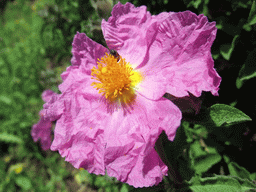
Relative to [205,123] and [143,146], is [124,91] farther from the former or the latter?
[205,123]

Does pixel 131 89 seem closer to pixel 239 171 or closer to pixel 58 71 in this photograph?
pixel 239 171

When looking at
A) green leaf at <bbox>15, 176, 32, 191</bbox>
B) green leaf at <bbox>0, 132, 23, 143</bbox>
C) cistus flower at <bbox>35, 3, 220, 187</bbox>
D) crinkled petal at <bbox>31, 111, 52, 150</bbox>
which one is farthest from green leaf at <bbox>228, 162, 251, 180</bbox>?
green leaf at <bbox>0, 132, 23, 143</bbox>

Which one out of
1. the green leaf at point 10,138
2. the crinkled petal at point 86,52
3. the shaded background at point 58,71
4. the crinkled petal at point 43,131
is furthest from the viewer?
the green leaf at point 10,138

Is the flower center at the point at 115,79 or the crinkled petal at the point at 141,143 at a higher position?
the flower center at the point at 115,79

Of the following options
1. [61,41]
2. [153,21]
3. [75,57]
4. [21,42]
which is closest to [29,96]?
[21,42]

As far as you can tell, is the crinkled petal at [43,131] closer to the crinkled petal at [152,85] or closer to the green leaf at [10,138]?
the green leaf at [10,138]

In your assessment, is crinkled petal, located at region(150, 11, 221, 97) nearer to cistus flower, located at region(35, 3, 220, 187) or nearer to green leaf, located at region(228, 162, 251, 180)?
cistus flower, located at region(35, 3, 220, 187)

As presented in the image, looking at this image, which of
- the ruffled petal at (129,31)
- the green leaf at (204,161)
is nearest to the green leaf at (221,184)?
the green leaf at (204,161)
